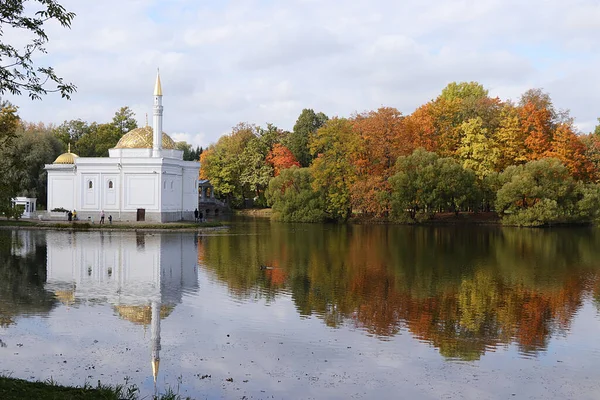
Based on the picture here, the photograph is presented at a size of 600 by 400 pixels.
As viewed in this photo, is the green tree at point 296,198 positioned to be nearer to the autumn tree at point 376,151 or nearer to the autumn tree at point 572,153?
the autumn tree at point 376,151

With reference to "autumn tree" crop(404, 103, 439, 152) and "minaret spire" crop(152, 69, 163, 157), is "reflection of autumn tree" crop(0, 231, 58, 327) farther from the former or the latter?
"autumn tree" crop(404, 103, 439, 152)

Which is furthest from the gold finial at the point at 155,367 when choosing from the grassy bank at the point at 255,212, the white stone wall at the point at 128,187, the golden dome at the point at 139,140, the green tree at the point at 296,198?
the grassy bank at the point at 255,212

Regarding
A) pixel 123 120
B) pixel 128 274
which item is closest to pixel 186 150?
pixel 123 120

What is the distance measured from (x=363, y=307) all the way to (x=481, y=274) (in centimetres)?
915

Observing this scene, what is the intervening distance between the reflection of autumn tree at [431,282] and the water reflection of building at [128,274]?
1677mm

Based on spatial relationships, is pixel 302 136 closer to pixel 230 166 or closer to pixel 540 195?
pixel 230 166

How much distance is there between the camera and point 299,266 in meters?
27.5

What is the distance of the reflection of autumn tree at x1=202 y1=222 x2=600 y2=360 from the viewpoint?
53.0 feet

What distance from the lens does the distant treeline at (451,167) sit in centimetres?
5975

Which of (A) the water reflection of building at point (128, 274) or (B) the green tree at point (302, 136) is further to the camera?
(B) the green tree at point (302, 136)

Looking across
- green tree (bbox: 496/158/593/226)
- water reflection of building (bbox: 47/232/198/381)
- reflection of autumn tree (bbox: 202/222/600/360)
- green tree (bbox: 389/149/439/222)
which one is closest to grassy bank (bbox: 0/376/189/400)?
water reflection of building (bbox: 47/232/198/381)

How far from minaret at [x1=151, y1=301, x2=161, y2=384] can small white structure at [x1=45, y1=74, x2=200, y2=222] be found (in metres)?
37.4

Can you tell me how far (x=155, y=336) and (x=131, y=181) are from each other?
42627 millimetres

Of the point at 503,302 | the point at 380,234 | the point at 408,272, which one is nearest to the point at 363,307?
the point at 503,302
